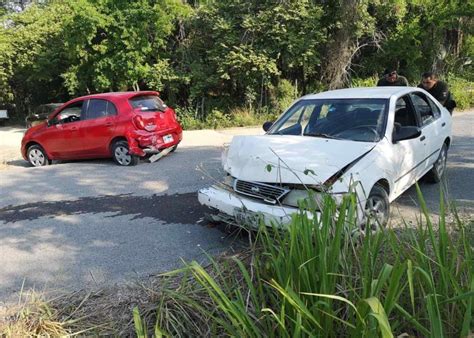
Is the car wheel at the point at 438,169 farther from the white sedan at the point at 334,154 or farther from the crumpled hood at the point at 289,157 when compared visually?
the crumpled hood at the point at 289,157

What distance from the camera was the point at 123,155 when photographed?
947cm

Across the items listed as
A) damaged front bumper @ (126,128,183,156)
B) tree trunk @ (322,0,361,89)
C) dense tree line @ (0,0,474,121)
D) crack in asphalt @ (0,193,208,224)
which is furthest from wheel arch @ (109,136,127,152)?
tree trunk @ (322,0,361,89)

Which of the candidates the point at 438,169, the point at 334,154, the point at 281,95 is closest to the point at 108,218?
the point at 334,154

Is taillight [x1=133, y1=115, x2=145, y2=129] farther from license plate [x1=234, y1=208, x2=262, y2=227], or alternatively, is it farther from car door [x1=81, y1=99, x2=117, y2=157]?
license plate [x1=234, y1=208, x2=262, y2=227]

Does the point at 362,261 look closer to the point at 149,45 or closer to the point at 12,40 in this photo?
the point at 149,45

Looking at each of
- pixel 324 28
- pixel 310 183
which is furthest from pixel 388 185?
pixel 324 28

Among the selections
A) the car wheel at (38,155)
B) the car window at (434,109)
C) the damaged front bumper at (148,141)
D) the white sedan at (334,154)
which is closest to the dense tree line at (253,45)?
the damaged front bumper at (148,141)

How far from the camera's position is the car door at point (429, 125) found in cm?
581

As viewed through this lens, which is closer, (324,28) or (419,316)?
(419,316)

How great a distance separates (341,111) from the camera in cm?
544

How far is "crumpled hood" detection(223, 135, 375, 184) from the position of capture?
13.5 feet

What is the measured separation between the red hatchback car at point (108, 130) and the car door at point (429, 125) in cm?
564

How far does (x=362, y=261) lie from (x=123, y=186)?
5.88 m

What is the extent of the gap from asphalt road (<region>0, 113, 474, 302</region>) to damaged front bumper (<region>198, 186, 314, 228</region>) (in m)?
0.48
